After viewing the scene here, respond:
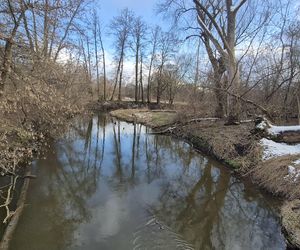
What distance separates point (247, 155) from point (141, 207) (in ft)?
17.5

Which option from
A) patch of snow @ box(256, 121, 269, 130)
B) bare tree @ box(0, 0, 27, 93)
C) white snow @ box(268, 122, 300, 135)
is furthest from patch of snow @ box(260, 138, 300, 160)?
bare tree @ box(0, 0, 27, 93)

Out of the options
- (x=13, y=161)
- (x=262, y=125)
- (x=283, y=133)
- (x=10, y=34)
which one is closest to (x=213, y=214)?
(x=13, y=161)

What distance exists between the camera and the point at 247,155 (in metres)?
11.6

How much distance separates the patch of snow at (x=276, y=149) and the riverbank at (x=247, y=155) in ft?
0.49

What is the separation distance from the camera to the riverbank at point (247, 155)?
718 centimetres

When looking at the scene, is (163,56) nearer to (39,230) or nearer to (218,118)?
(218,118)

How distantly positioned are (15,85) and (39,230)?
3.72m

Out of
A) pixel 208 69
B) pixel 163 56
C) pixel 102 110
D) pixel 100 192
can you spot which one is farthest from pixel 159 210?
pixel 163 56

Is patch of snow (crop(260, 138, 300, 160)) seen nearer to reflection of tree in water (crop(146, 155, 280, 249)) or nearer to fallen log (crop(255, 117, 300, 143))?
fallen log (crop(255, 117, 300, 143))

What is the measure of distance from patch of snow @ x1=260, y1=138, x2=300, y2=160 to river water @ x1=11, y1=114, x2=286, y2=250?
1.44 metres

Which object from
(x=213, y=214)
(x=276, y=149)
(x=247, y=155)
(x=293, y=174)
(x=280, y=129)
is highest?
(x=280, y=129)

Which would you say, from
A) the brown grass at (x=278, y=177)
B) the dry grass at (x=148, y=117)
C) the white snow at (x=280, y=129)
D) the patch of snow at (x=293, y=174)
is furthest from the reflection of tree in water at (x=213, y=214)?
the dry grass at (x=148, y=117)

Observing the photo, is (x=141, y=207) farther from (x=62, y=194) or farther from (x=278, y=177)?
(x=278, y=177)

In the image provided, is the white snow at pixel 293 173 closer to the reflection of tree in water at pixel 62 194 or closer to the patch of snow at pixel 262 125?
the patch of snow at pixel 262 125
